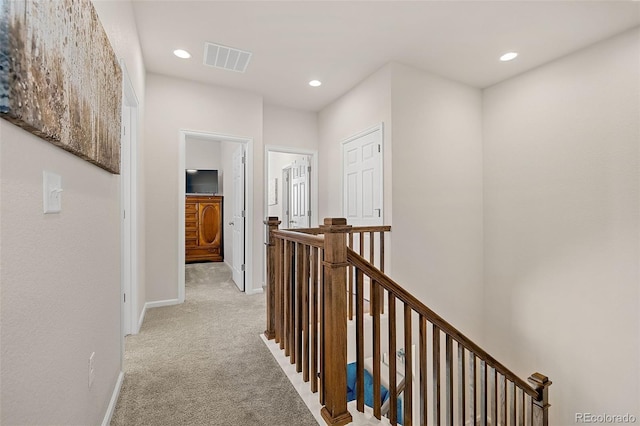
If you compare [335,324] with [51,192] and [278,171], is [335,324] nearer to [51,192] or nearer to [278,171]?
[51,192]

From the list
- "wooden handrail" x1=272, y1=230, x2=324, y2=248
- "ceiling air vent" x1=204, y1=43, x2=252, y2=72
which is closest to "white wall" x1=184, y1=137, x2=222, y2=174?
"ceiling air vent" x1=204, y1=43, x2=252, y2=72

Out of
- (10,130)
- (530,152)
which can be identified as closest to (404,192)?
(530,152)

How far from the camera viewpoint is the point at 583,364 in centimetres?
282

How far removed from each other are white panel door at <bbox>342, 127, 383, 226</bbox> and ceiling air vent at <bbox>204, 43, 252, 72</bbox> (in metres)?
1.56

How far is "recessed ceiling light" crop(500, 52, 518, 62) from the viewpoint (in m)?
2.97

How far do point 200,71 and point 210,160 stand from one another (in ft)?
11.7

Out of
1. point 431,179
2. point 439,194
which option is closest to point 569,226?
point 439,194

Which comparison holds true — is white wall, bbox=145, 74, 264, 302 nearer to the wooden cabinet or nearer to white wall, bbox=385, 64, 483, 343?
white wall, bbox=385, 64, 483, 343

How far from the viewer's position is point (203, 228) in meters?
6.04

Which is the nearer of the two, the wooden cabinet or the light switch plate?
the light switch plate

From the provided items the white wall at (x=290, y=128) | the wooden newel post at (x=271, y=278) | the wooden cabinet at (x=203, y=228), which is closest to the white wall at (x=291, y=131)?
the white wall at (x=290, y=128)

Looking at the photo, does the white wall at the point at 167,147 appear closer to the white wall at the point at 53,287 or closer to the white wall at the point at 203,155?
the white wall at the point at 53,287

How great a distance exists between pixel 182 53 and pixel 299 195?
2.73m

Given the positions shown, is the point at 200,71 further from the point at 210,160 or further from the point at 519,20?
the point at 210,160
